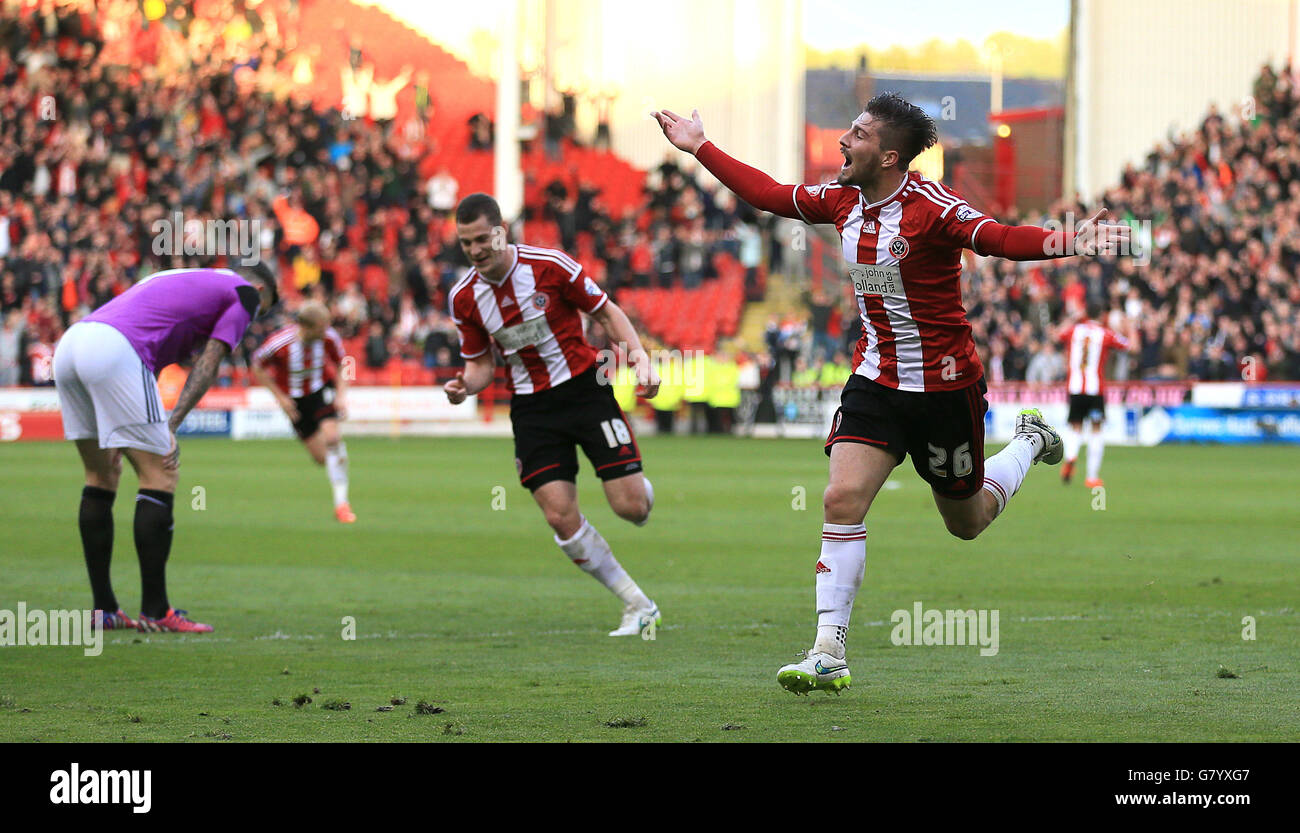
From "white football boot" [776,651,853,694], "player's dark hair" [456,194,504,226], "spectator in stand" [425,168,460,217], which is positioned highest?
"spectator in stand" [425,168,460,217]

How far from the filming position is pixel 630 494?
8.87 meters

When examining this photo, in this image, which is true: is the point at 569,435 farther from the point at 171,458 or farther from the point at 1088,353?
the point at 1088,353

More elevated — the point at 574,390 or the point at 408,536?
the point at 574,390

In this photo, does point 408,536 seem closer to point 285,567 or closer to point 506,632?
point 285,567

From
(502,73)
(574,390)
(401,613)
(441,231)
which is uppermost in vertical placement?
(502,73)

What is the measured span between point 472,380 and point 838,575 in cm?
312

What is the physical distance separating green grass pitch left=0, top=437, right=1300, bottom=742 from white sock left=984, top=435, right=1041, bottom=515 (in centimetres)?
77

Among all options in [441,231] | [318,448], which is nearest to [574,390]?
[318,448]

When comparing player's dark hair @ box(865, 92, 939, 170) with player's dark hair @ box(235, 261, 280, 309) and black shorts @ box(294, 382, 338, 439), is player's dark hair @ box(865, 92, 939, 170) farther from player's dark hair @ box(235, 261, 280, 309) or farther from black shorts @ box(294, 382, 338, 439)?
black shorts @ box(294, 382, 338, 439)

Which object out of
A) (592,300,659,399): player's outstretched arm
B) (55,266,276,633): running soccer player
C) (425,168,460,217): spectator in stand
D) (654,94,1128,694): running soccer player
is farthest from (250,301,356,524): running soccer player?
(425,168,460,217): spectator in stand

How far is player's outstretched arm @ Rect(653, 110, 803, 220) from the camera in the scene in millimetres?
6734

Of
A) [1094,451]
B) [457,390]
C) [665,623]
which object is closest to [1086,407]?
Result: [1094,451]

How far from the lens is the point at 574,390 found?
29.3 feet
